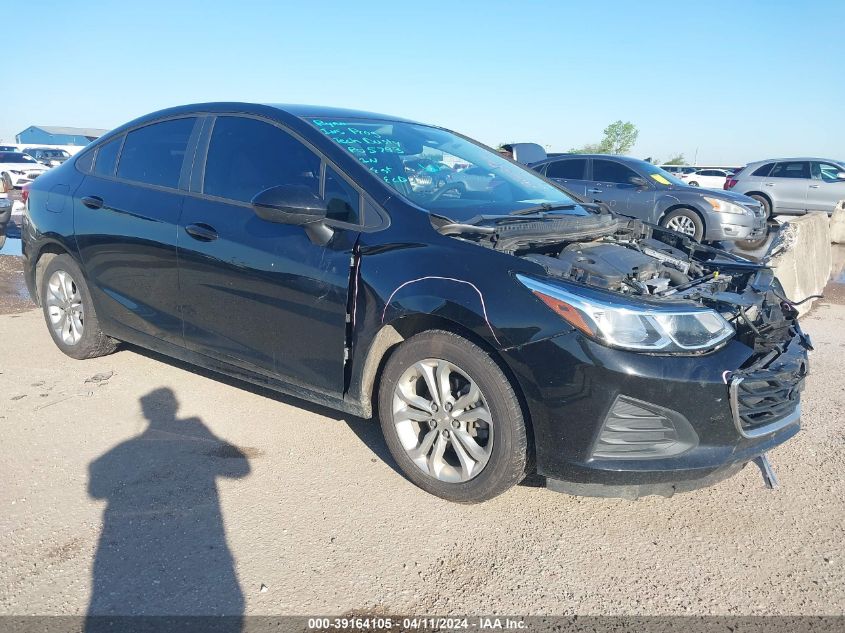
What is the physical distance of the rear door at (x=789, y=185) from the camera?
55.3 ft

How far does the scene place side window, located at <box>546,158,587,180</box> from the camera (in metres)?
12.1

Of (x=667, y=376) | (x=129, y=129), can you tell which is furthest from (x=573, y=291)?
(x=129, y=129)

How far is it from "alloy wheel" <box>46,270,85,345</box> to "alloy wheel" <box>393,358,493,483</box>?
285 cm

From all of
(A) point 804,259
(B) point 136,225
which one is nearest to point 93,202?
(B) point 136,225

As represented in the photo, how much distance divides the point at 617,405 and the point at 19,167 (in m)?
23.9

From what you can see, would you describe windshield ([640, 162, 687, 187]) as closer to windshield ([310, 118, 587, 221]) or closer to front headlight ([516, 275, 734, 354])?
windshield ([310, 118, 587, 221])

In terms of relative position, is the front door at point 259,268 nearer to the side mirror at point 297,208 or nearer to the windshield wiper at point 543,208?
the side mirror at point 297,208

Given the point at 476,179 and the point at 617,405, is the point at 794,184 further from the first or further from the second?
the point at 617,405

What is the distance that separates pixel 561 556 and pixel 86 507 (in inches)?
83.6

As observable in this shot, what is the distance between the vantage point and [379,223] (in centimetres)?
326

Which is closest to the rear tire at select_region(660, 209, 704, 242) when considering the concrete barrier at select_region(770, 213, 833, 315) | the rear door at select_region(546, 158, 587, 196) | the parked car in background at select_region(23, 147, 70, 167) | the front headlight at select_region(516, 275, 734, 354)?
the rear door at select_region(546, 158, 587, 196)

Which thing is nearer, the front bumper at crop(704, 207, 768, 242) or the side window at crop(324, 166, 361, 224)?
the side window at crop(324, 166, 361, 224)

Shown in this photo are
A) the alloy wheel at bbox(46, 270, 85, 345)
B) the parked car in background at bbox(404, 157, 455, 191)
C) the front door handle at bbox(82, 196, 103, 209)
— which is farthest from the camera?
the alloy wheel at bbox(46, 270, 85, 345)

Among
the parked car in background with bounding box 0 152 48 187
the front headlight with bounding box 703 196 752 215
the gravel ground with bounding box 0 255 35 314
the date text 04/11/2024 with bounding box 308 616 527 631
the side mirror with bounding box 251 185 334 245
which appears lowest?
the gravel ground with bounding box 0 255 35 314
